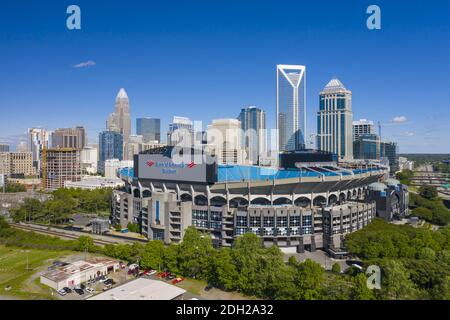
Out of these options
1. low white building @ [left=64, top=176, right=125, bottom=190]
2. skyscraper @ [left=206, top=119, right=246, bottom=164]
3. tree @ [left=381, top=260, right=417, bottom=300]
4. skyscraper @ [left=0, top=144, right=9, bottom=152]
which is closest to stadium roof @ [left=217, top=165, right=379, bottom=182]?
tree @ [left=381, top=260, right=417, bottom=300]

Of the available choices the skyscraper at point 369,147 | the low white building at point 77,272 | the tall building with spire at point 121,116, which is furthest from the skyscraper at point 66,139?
the low white building at point 77,272

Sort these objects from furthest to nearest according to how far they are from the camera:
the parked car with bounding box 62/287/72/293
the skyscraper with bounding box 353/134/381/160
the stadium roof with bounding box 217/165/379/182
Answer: the skyscraper with bounding box 353/134/381/160 → the stadium roof with bounding box 217/165/379/182 → the parked car with bounding box 62/287/72/293

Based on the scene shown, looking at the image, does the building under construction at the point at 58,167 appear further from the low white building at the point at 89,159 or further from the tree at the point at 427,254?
the tree at the point at 427,254

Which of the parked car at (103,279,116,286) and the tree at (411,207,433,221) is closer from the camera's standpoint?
the parked car at (103,279,116,286)

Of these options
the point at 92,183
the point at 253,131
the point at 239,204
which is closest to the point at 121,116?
the point at 253,131

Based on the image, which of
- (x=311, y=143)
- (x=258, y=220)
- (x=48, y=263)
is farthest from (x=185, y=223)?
(x=311, y=143)

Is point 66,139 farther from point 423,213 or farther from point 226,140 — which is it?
point 423,213

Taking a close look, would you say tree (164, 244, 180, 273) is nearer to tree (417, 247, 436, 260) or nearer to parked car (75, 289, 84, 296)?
parked car (75, 289, 84, 296)
